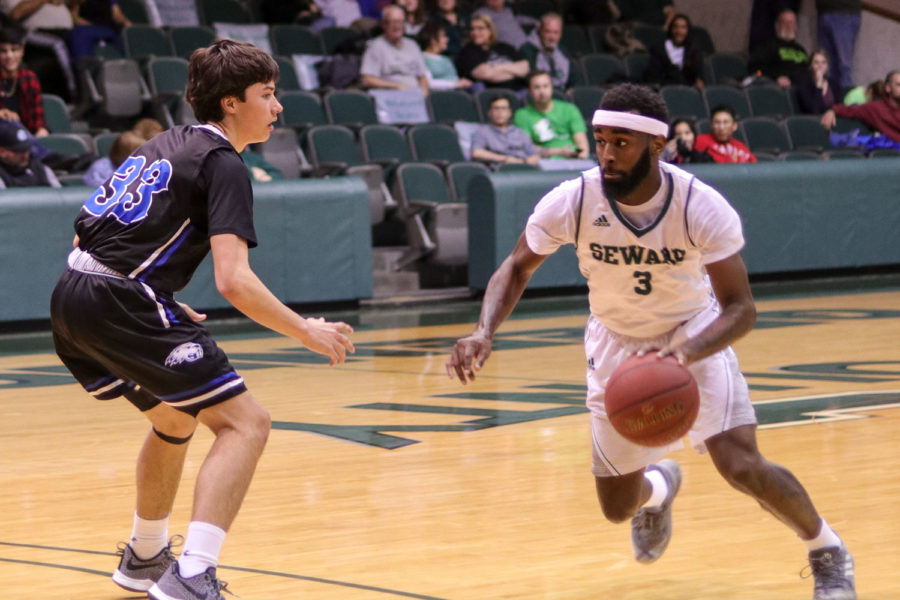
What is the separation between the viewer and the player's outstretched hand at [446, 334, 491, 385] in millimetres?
4484

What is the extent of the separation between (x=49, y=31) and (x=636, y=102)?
37.8 feet

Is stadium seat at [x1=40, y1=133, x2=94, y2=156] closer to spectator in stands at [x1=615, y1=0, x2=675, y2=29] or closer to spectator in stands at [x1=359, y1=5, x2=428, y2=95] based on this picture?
spectator in stands at [x1=359, y1=5, x2=428, y2=95]

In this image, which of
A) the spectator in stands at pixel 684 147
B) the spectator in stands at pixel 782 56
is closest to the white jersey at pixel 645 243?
the spectator in stands at pixel 684 147

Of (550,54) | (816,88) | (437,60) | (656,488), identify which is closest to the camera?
(656,488)

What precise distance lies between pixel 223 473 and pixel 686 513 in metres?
2.24

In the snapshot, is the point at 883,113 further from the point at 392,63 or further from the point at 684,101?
the point at 392,63

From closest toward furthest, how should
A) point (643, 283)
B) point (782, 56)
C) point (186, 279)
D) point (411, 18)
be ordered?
point (186, 279), point (643, 283), point (411, 18), point (782, 56)

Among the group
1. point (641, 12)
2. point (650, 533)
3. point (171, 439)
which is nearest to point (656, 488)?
point (650, 533)

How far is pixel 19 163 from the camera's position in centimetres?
1225

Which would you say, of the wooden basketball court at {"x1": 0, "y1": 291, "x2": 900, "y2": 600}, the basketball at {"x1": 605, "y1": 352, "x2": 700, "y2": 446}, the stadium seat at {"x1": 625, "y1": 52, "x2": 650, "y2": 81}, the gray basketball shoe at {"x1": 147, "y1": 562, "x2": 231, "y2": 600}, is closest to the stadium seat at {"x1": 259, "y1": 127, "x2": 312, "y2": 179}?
the wooden basketball court at {"x1": 0, "y1": 291, "x2": 900, "y2": 600}

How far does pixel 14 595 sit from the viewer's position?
15.0 ft

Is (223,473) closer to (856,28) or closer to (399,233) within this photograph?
(399,233)

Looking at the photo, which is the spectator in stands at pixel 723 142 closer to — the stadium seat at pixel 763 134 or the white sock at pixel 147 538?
the stadium seat at pixel 763 134

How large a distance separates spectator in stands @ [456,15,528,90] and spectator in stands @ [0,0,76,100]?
14.9 feet
